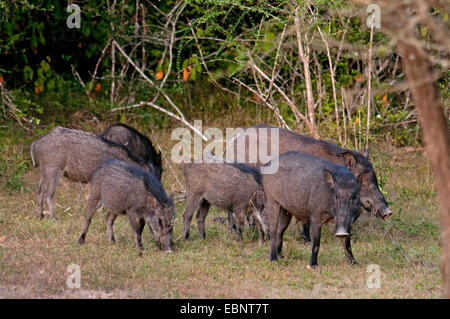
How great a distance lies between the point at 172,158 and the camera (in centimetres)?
1220

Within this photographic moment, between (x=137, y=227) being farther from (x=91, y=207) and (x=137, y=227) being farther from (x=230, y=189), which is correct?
(x=230, y=189)

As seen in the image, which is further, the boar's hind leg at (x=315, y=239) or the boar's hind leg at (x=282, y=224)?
the boar's hind leg at (x=282, y=224)

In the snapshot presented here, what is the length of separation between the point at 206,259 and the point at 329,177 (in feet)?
4.97

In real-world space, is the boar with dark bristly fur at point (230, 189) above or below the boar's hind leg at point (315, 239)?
above

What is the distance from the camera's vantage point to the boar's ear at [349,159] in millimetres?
8086

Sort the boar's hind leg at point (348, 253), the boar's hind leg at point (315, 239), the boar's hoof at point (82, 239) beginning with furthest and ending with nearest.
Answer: the boar's hoof at point (82, 239)
the boar's hind leg at point (348, 253)
the boar's hind leg at point (315, 239)

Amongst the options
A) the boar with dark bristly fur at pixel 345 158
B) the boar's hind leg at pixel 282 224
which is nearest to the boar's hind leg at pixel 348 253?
the boar's hind leg at pixel 282 224

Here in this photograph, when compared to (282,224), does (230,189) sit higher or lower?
higher

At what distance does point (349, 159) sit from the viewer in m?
8.12

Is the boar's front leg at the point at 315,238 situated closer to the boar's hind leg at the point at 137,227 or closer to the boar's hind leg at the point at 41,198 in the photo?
the boar's hind leg at the point at 137,227

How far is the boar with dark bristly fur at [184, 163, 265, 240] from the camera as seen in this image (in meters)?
8.16

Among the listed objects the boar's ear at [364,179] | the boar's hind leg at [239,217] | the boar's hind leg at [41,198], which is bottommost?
the boar's hind leg at [239,217]

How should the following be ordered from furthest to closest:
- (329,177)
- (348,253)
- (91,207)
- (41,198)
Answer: (41,198)
(91,207)
(348,253)
(329,177)

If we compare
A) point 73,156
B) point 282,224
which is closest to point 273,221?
point 282,224
